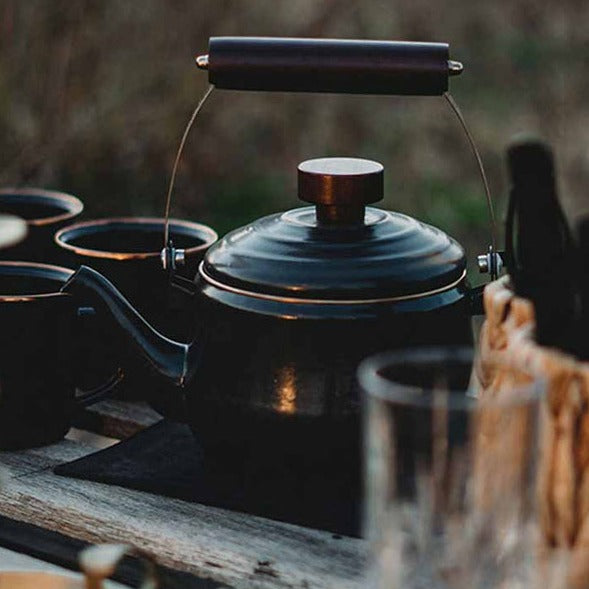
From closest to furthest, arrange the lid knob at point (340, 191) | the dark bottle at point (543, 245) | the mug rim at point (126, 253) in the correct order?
the dark bottle at point (543, 245)
the lid knob at point (340, 191)
the mug rim at point (126, 253)

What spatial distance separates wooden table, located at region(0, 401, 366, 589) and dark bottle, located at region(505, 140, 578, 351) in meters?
0.25

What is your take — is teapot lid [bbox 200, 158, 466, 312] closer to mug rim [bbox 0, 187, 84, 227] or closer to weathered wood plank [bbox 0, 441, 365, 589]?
weathered wood plank [bbox 0, 441, 365, 589]

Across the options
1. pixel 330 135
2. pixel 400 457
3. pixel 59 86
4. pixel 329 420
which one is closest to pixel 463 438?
pixel 400 457

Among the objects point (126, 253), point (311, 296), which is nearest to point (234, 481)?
point (311, 296)

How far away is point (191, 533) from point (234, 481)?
3.1 inches

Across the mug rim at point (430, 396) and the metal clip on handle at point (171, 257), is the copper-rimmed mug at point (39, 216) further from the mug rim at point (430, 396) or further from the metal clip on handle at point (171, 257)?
the mug rim at point (430, 396)

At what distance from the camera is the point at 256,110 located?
138 inches

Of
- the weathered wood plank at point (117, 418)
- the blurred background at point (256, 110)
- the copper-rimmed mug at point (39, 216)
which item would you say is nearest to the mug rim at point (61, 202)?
the copper-rimmed mug at point (39, 216)

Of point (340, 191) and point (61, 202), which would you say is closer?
point (340, 191)

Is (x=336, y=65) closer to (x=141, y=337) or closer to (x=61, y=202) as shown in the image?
(x=141, y=337)

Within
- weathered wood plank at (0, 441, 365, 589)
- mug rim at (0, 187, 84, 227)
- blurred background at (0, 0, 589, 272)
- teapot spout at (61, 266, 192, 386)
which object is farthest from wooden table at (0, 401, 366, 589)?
blurred background at (0, 0, 589, 272)

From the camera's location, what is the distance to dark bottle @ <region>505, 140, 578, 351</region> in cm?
69

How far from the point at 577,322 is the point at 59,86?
2.48 m

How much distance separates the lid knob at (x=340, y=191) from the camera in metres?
0.98
